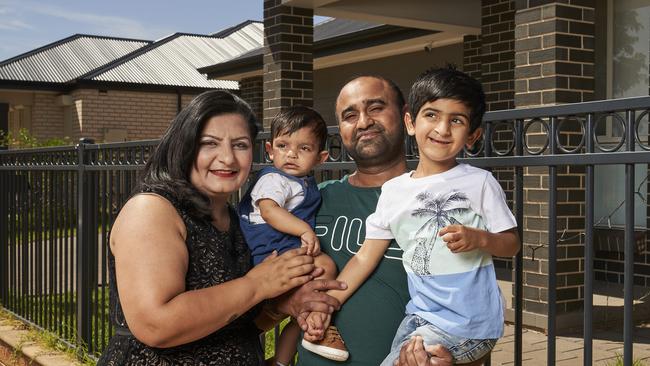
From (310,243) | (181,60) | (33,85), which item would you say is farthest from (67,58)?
(310,243)

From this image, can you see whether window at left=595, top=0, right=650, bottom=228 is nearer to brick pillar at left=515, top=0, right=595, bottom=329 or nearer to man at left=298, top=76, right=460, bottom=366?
brick pillar at left=515, top=0, right=595, bottom=329

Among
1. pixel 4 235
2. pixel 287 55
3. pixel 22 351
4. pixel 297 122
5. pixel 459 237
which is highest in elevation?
pixel 287 55

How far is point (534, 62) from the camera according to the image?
631 centimetres

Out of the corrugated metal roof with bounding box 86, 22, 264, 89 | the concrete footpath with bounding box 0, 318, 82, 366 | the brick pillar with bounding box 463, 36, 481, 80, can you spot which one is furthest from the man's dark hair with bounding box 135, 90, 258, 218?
the corrugated metal roof with bounding box 86, 22, 264, 89

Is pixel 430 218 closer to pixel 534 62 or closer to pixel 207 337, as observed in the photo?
pixel 207 337

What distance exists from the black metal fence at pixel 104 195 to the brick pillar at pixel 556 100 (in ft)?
1.29

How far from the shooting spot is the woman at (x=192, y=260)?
2.11m

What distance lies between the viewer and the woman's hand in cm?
232

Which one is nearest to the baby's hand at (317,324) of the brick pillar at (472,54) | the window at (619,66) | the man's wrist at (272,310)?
the man's wrist at (272,310)

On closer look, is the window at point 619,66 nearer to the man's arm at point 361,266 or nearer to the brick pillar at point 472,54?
the brick pillar at point 472,54

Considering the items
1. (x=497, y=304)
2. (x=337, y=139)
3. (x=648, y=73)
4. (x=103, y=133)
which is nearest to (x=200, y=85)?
(x=103, y=133)

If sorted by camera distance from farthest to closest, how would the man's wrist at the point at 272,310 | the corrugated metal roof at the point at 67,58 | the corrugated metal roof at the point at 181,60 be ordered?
1. the corrugated metal roof at the point at 181,60
2. the corrugated metal roof at the point at 67,58
3. the man's wrist at the point at 272,310

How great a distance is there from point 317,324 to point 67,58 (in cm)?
2563

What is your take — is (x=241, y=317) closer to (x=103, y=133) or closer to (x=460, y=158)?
(x=460, y=158)
